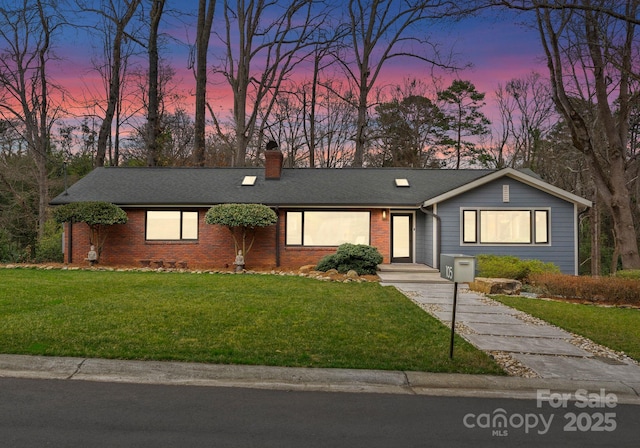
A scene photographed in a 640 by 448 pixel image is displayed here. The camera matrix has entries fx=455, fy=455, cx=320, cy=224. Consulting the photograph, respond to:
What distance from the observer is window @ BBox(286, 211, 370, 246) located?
17.7 metres

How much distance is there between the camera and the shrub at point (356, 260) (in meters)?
14.8

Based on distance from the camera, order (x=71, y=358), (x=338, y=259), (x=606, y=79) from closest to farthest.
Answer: (x=71, y=358), (x=338, y=259), (x=606, y=79)

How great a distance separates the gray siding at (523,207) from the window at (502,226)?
0.19 meters

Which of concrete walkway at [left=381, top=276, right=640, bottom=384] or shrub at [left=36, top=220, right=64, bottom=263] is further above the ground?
shrub at [left=36, top=220, right=64, bottom=263]

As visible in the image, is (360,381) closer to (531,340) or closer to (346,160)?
(531,340)

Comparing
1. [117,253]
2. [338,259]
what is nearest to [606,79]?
[338,259]

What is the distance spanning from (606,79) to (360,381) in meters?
16.7

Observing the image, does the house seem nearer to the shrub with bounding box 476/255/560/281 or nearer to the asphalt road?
the shrub with bounding box 476/255/560/281

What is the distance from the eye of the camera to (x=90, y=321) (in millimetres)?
7285

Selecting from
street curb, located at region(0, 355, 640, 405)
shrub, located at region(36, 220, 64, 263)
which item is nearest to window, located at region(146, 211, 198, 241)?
shrub, located at region(36, 220, 64, 263)

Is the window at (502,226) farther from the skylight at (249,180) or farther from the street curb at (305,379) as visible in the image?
the street curb at (305,379)

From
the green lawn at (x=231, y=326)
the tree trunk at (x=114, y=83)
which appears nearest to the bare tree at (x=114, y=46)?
the tree trunk at (x=114, y=83)

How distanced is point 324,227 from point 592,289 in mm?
9318

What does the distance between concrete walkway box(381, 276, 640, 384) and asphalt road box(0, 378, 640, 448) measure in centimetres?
76
